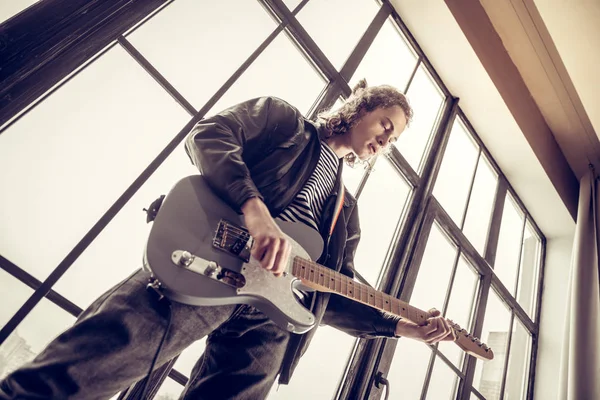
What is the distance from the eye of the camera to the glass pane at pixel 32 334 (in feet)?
2.71

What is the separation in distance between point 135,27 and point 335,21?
1.15 meters

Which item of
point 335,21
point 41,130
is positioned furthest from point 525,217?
point 41,130

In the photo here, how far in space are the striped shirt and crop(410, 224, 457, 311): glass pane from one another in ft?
3.37

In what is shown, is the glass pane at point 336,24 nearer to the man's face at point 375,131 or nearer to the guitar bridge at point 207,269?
the man's face at point 375,131

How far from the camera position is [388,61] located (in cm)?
223

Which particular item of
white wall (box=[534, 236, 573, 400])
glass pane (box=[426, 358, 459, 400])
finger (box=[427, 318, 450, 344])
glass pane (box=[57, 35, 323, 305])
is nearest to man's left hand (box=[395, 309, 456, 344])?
finger (box=[427, 318, 450, 344])

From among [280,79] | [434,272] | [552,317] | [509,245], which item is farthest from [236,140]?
[552,317]

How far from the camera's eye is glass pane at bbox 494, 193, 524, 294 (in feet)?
9.04

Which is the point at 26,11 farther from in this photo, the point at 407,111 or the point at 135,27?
the point at 407,111

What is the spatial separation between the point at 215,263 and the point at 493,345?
2.36 metres

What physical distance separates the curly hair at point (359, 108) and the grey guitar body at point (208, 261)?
0.58 metres

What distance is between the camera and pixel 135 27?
1.16 metres

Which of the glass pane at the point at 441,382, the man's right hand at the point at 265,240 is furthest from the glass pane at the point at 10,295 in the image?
the glass pane at the point at 441,382

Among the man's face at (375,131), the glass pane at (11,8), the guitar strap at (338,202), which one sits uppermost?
the man's face at (375,131)
